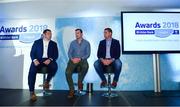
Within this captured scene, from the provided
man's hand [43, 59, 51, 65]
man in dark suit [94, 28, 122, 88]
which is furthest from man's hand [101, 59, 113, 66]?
man's hand [43, 59, 51, 65]

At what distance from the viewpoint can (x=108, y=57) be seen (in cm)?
440

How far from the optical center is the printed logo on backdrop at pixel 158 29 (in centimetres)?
435

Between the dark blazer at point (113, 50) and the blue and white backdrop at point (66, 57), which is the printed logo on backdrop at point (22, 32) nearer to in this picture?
the blue and white backdrop at point (66, 57)

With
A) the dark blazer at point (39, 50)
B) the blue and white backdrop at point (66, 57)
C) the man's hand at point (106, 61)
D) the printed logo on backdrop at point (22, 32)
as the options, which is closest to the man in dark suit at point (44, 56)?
the dark blazer at point (39, 50)

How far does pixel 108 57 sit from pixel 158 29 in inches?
47.1

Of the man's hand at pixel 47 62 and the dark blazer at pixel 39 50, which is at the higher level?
the dark blazer at pixel 39 50

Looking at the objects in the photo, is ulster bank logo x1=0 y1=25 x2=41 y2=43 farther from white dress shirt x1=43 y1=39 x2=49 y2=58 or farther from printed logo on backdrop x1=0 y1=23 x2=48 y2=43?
white dress shirt x1=43 y1=39 x2=49 y2=58

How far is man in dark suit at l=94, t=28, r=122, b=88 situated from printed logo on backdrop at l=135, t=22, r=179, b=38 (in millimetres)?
561

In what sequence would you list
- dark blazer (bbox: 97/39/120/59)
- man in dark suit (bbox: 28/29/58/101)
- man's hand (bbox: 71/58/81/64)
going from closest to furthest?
man in dark suit (bbox: 28/29/58/101) → man's hand (bbox: 71/58/81/64) → dark blazer (bbox: 97/39/120/59)

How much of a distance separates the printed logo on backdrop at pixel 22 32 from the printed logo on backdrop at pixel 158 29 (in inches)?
86.8

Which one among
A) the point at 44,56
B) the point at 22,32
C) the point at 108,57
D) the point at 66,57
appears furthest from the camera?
the point at 22,32

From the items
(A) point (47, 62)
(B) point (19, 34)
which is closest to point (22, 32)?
(B) point (19, 34)

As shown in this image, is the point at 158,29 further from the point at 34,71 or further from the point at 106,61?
A: the point at 34,71

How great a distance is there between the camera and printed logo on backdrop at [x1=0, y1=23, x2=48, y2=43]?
5.05m
